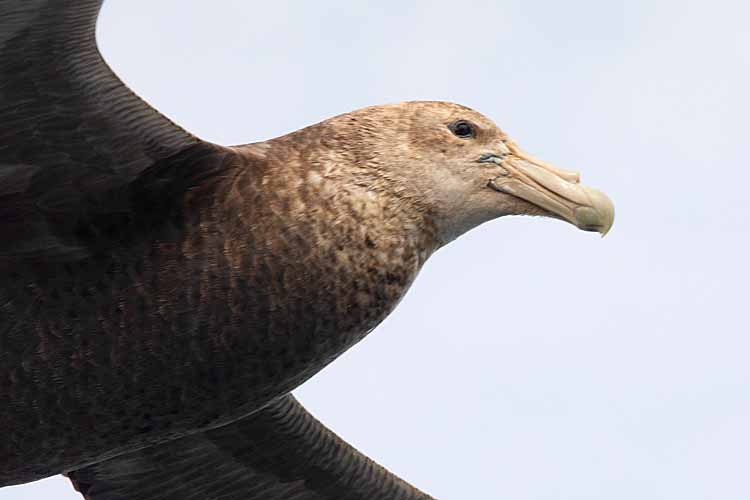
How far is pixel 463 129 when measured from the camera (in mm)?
10555

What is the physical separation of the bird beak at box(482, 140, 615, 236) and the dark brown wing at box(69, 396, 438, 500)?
1.89m

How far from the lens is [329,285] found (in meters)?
9.88

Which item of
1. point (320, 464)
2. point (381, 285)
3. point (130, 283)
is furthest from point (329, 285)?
point (320, 464)

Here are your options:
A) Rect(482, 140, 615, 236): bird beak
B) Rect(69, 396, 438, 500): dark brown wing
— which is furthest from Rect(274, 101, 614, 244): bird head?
Rect(69, 396, 438, 500): dark brown wing

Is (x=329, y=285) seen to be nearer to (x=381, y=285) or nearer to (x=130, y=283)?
(x=381, y=285)

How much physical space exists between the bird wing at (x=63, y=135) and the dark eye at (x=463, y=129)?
1269 mm

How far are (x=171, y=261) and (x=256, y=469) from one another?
2.39 metres

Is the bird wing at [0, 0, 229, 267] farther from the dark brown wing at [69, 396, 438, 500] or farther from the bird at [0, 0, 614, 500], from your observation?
the dark brown wing at [69, 396, 438, 500]

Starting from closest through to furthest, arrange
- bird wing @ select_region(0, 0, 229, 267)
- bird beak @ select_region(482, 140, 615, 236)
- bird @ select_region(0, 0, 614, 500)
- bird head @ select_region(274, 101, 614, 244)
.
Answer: bird wing @ select_region(0, 0, 229, 267) → bird @ select_region(0, 0, 614, 500) → bird head @ select_region(274, 101, 614, 244) → bird beak @ select_region(482, 140, 615, 236)

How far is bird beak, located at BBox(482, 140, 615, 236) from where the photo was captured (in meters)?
10.4

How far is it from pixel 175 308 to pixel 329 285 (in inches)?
28.5

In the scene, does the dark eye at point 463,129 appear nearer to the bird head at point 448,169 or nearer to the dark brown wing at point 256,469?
the bird head at point 448,169

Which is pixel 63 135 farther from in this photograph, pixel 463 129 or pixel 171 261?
pixel 463 129

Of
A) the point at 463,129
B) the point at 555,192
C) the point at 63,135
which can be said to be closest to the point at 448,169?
the point at 463,129
